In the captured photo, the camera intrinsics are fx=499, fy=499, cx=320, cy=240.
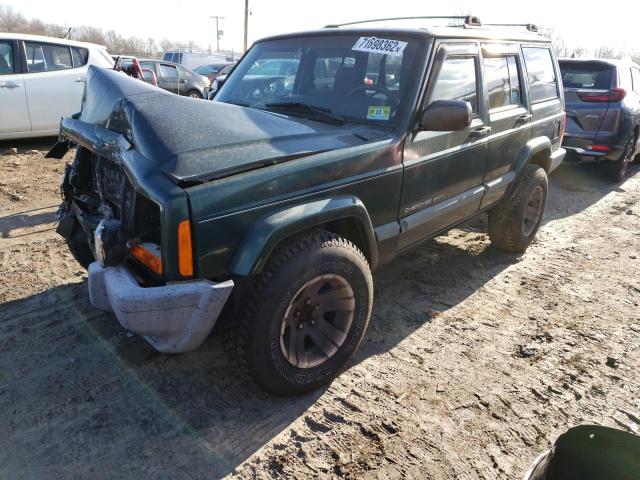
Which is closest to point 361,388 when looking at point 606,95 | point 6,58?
point 606,95

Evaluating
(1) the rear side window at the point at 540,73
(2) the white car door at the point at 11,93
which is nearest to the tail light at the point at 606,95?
(1) the rear side window at the point at 540,73

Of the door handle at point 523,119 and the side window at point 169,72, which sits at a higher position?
the door handle at point 523,119

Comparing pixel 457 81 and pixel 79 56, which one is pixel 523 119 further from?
pixel 79 56

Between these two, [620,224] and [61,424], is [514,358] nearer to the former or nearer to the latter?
[61,424]

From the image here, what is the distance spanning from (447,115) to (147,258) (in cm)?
181

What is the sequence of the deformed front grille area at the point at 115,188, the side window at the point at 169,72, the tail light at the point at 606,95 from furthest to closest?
1. the side window at the point at 169,72
2. the tail light at the point at 606,95
3. the deformed front grille area at the point at 115,188

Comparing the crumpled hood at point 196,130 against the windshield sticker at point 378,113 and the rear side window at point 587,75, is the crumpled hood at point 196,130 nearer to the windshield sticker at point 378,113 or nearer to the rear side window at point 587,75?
the windshield sticker at point 378,113

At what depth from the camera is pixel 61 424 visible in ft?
8.00

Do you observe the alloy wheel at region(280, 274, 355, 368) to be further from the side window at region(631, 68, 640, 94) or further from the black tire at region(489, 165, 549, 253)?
the side window at region(631, 68, 640, 94)

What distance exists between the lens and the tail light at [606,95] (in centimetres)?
696

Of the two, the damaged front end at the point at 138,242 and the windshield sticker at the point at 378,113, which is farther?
the windshield sticker at the point at 378,113

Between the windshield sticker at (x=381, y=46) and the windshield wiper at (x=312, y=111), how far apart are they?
476 millimetres

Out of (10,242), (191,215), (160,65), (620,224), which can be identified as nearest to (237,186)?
(191,215)

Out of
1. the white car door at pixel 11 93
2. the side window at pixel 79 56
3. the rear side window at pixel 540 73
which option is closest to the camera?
the rear side window at pixel 540 73
